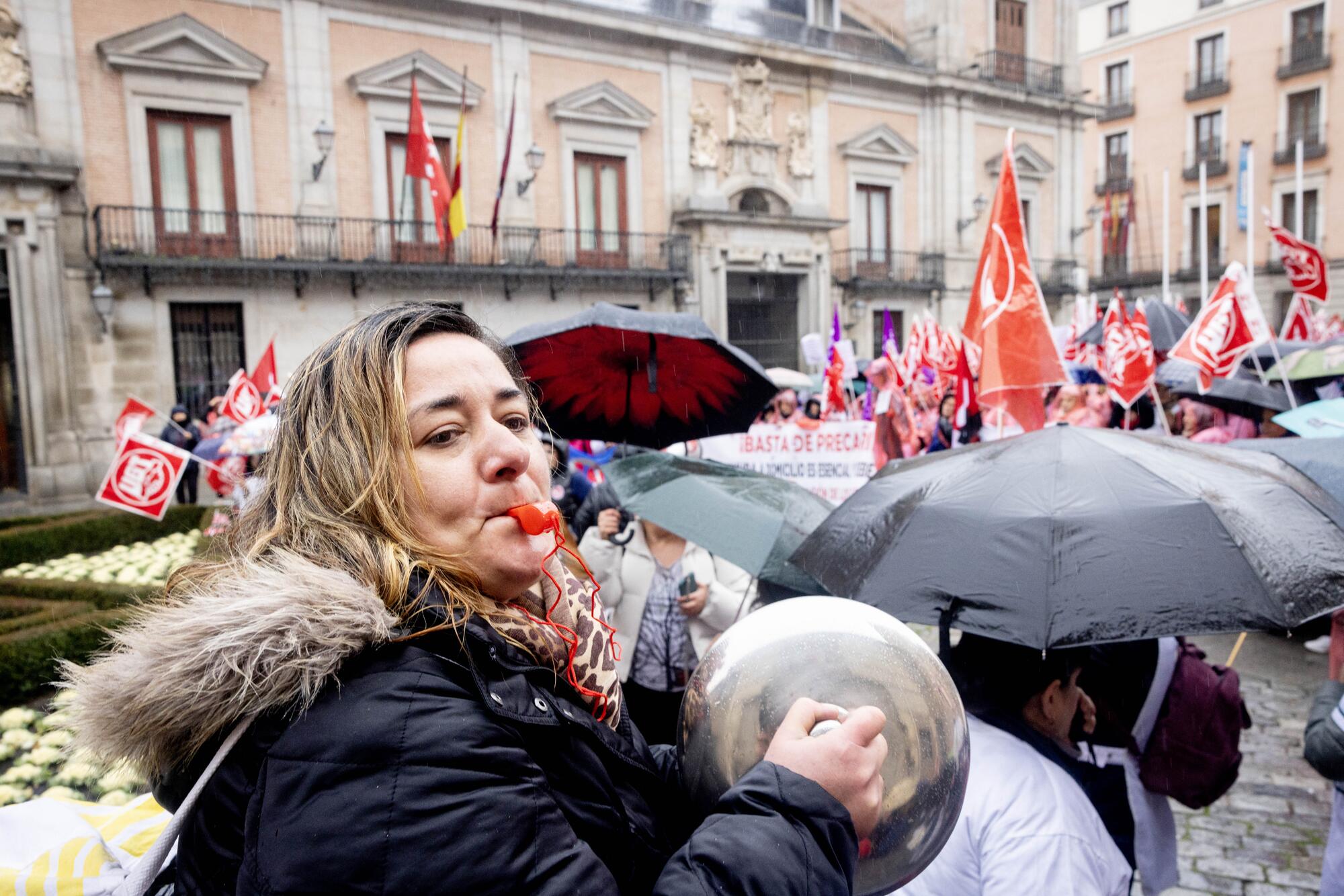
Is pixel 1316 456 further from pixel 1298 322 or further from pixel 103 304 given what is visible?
pixel 103 304

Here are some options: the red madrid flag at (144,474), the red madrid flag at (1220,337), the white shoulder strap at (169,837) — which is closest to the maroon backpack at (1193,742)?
the white shoulder strap at (169,837)

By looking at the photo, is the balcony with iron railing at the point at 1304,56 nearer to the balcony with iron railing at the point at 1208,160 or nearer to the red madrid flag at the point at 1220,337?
the balcony with iron railing at the point at 1208,160

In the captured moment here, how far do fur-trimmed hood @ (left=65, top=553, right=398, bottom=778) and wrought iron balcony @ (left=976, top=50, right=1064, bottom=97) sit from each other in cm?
2846

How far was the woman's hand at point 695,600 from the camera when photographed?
11.7 feet

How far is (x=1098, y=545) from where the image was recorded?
1972 millimetres

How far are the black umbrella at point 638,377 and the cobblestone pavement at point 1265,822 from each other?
8.88 feet

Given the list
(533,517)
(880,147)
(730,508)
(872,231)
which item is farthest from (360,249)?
(533,517)

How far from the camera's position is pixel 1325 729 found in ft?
7.51

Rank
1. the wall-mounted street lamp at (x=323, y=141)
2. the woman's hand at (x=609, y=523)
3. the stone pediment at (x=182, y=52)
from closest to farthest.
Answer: the woman's hand at (x=609, y=523)
the stone pediment at (x=182, y=52)
the wall-mounted street lamp at (x=323, y=141)

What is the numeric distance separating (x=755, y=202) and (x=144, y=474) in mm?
18611

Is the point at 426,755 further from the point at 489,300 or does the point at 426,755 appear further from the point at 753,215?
the point at 753,215

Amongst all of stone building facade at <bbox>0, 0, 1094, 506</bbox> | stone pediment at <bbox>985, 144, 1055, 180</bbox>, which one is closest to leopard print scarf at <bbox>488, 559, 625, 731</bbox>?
stone building facade at <bbox>0, 0, 1094, 506</bbox>

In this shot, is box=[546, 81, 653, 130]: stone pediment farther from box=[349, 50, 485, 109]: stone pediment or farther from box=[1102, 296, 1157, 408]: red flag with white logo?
box=[1102, 296, 1157, 408]: red flag with white logo

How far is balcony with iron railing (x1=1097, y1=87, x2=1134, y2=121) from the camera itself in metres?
37.5
